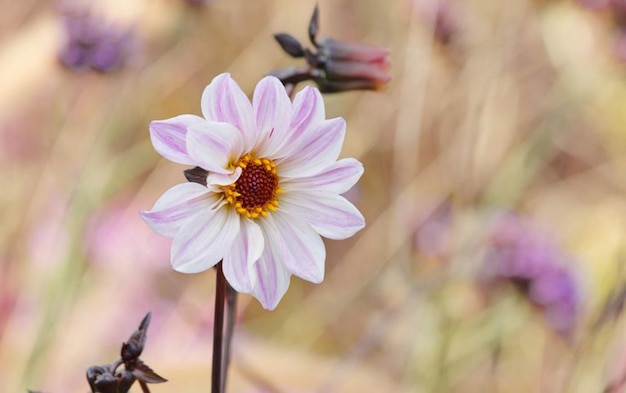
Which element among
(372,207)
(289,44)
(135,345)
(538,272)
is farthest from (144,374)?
(372,207)

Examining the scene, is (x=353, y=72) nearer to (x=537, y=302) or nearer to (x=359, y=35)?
(x=537, y=302)

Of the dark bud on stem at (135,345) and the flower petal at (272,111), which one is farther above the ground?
the flower petal at (272,111)

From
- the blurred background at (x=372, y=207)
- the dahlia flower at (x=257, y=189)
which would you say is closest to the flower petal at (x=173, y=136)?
the dahlia flower at (x=257, y=189)

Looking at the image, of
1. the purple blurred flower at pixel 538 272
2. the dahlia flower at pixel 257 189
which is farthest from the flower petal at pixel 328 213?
the purple blurred flower at pixel 538 272

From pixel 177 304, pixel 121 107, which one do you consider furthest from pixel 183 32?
pixel 177 304

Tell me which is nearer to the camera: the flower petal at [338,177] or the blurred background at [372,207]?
the flower petal at [338,177]

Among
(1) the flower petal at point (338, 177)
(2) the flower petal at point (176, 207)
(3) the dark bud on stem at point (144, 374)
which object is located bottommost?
(3) the dark bud on stem at point (144, 374)

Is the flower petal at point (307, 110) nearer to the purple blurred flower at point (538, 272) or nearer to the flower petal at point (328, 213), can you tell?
the flower petal at point (328, 213)
